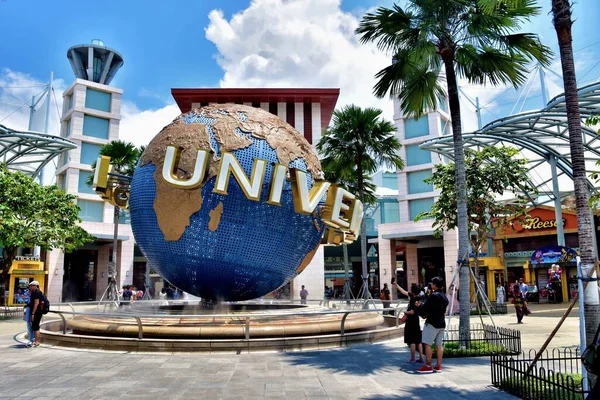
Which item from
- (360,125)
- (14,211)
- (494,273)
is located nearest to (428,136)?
(494,273)

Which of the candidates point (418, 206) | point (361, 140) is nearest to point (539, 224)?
point (418, 206)

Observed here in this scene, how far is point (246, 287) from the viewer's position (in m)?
12.2

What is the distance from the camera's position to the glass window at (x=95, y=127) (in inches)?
1684

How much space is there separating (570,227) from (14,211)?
36.2m

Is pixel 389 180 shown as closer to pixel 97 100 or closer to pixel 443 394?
pixel 97 100

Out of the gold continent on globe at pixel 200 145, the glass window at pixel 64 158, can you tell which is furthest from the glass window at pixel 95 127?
the gold continent on globe at pixel 200 145

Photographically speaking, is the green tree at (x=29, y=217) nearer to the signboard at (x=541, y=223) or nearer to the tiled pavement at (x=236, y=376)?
the tiled pavement at (x=236, y=376)

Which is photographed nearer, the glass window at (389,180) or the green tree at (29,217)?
the green tree at (29,217)

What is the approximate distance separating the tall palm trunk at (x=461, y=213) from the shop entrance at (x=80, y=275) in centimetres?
3772

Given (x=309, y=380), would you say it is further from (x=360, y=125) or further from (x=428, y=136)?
(x=428, y=136)

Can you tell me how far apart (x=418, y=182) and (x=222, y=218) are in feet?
104

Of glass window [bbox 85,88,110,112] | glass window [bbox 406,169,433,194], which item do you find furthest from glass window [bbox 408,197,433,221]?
glass window [bbox 85,88,110,112]

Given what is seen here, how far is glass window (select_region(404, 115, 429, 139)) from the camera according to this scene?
1593 inches

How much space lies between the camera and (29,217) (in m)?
22.2
